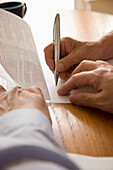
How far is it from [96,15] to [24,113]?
99cm

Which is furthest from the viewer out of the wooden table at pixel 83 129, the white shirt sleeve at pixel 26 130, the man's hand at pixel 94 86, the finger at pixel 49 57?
the finger at pixel 49 57

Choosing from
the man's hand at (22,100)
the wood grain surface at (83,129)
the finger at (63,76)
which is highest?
the man's hand at (22,100)

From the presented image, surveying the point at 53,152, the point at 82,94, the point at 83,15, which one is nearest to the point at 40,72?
the point at 82,94

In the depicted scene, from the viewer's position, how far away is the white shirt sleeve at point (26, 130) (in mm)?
389

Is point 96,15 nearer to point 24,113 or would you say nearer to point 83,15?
point 83,15

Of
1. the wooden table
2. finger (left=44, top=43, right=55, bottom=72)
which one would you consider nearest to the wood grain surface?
the wooden table

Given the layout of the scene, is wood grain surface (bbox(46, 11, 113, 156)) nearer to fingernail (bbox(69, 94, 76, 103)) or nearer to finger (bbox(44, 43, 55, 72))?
fingernail (bbox(69, 94, 76, 103))

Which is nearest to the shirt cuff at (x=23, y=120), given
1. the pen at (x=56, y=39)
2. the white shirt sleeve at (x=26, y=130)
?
the white shirt sleeve at (x=26, y=130)

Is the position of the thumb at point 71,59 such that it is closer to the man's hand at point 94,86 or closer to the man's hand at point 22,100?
the man's hand at point 94,86

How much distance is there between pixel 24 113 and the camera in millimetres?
515

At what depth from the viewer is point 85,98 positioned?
688 mm

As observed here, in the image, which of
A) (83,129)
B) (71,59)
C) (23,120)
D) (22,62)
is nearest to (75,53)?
(71,59)

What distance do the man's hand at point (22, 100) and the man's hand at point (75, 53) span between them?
0.76 feet

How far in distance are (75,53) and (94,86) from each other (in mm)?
226
